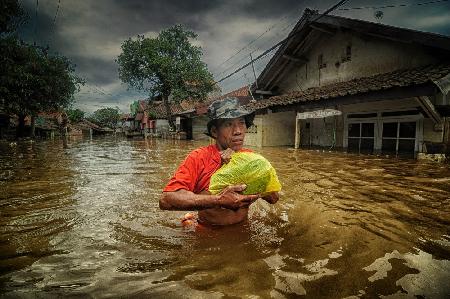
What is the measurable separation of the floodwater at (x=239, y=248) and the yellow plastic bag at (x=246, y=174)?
628mm

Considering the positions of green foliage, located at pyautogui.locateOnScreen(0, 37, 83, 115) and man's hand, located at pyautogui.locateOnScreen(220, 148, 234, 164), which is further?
green foliage, located at pyautogui.locateOnScreen(0, 37, 83, 115)

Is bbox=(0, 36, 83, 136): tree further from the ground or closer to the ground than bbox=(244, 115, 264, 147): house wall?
further from the ground

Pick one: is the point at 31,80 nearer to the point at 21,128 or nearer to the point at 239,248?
the point at 21,128

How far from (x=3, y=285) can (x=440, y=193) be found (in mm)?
5694

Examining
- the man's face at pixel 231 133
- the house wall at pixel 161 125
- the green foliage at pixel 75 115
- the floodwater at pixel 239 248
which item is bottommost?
the floodwater at pixel 239 248

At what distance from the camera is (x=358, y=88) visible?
1039 cm

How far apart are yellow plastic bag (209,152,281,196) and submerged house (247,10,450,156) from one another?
8.21 m

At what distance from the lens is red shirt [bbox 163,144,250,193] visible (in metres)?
2.38

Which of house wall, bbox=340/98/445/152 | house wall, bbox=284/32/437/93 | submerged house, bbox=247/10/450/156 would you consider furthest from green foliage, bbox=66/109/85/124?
house wall, bbox=340/98/445/152


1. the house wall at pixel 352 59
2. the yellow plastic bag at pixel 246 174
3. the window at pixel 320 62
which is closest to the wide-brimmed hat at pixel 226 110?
the yellow plastic bag at pixel 246 174

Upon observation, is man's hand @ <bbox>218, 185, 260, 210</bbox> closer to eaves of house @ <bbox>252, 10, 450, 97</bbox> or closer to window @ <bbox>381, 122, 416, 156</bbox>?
eaves of house @ <bbox>252, 10, 450, 97</bbox>

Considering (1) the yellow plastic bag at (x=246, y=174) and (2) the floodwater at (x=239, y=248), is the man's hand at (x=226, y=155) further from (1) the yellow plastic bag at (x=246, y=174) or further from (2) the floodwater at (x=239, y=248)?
(2) the floodwater at (x=239, y=248)

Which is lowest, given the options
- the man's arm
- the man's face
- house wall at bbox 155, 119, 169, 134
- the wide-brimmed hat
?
the man's arm

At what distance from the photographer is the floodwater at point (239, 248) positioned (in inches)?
72.4
